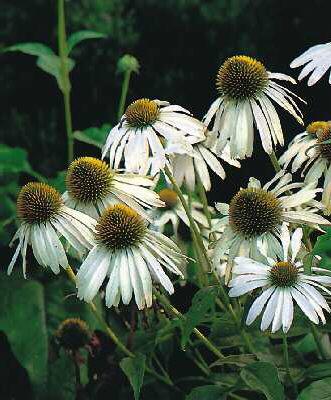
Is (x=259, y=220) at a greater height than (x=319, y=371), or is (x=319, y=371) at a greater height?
(x=259, y=220)

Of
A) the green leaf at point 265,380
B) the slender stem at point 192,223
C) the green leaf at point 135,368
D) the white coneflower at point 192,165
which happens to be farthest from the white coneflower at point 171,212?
the green leaf at point 265,380

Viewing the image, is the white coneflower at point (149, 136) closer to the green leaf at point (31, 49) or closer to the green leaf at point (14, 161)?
the green leaf at point (31, 49)

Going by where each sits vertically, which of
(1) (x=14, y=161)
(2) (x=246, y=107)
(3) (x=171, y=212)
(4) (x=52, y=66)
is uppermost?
(2) (x=246, y=107)

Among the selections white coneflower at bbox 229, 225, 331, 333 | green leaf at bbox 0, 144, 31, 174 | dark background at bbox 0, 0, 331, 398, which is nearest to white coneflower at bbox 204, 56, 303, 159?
white coneflower at bbox 229, 225, 331, 333

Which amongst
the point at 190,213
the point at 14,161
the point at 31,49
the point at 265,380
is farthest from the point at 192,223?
the point at 14,161

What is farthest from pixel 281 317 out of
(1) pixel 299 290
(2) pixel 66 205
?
(2) pixel 66 205

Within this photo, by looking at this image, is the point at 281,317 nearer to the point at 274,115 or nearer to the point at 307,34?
the point at 274,115

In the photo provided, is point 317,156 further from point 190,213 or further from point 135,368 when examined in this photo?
point 135,368
